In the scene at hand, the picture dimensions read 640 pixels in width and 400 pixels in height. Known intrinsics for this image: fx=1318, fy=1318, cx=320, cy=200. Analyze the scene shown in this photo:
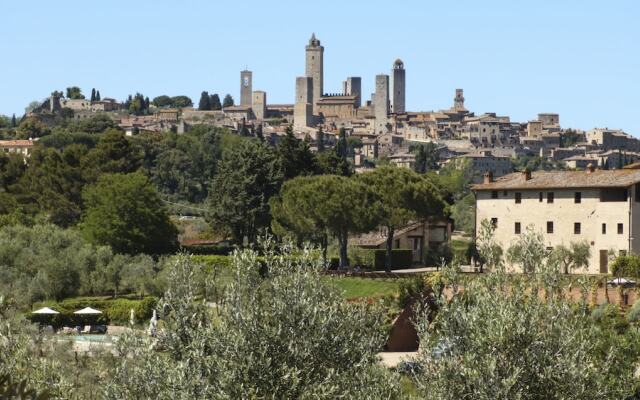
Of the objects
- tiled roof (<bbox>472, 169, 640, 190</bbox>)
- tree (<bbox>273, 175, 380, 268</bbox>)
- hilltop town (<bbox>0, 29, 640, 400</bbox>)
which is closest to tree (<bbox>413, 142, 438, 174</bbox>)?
hilltop town (<bbox>0, 29, 640, 400</bbox>)

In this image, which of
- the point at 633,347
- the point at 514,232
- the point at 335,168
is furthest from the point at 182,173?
the point at 633,347

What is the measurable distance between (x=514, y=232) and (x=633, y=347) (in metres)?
27.2

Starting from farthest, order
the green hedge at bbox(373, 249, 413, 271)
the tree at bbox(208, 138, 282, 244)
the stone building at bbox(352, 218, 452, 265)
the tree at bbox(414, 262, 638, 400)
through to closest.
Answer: the tree at bbox(208, 138, 282, 244) < the stone building at bbox(352, 218, 452, 265) < the green hedge at bbox(373, 249, 413, 271) < the tree at bbox(414, 262, 638, 400)

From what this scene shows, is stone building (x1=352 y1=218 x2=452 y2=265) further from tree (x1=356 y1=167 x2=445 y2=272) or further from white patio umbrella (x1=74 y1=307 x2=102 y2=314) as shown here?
white patio umbrella (x1=74 y1=307 x2=102 y2=314)

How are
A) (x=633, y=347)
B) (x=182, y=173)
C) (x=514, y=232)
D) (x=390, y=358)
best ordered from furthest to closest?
(x=182, y=173) < (x=514, y=232) < (x=390, y=358) < (x=633, y=347)

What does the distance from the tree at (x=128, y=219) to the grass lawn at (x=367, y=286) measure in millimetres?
12841

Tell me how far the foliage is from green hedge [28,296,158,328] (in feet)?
84.7

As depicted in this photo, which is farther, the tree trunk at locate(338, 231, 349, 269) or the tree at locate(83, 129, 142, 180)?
the tree at locate(83, 129, 142, 180)

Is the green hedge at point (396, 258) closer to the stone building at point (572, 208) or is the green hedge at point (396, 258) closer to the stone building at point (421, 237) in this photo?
the stone building at point (421, 237)

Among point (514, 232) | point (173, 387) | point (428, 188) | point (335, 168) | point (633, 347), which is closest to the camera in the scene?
point (173, 387)

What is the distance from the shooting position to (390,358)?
36.0 metres

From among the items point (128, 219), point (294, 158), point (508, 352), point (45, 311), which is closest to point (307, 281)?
point (508, 352)

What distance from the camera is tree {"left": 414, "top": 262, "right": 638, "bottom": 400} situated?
18.1 meters

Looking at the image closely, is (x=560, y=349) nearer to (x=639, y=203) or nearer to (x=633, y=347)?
(x=633, y=347)
